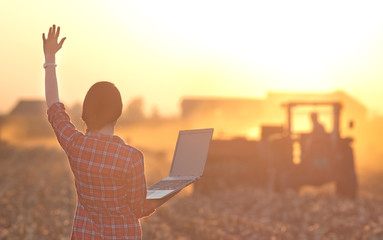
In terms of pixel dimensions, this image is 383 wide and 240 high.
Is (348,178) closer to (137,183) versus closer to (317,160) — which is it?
(317,160)

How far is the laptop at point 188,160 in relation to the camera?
299 centimetres

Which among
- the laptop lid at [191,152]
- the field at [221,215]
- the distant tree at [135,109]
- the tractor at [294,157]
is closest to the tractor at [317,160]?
the tractor at [294,157]

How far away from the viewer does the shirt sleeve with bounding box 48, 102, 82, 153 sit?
9.36 feet

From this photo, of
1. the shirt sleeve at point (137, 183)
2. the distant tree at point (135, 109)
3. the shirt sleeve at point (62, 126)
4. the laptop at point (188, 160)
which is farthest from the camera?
the distant tree at point (135, 109)

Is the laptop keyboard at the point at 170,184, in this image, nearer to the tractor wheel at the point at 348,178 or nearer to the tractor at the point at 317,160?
the tractor at the point at 317,160

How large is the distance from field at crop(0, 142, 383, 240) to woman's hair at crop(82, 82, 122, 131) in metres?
4.77

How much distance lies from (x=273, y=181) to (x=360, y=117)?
4576 centimetres

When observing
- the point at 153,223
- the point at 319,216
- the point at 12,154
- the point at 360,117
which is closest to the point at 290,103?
the point at 319,216

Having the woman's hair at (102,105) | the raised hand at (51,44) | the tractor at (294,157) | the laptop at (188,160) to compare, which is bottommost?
the tractor at (294,157)

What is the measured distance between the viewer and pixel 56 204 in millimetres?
10492

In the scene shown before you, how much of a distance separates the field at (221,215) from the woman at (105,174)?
15.1 ft

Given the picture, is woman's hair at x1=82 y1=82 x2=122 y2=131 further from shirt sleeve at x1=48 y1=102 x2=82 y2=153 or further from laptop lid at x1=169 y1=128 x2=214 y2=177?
laptop lid at x1=169 y1=128 x2=214 y2=177

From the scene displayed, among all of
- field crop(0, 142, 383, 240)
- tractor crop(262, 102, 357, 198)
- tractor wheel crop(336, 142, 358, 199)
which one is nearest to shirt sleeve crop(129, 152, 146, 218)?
field crop(0, 142, 383, 240)

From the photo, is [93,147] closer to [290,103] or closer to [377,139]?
[290,103]
